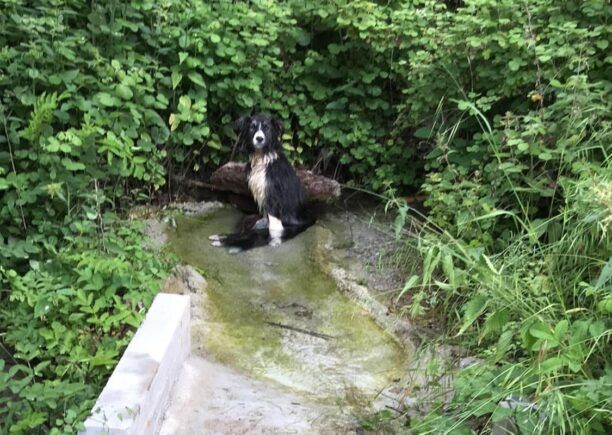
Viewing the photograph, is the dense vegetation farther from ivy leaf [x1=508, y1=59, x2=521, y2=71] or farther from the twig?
the twig

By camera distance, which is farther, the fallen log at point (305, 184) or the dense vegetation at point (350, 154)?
the fallen log at point (305, 184)

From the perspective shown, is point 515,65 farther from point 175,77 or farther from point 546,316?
point 175,77

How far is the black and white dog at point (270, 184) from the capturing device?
17.2 feet

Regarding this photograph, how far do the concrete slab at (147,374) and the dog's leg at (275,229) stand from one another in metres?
1.71

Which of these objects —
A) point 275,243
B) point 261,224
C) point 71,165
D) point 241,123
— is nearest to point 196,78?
point 241,123

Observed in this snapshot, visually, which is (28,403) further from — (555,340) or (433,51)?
(433,51)

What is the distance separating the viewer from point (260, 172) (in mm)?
5309

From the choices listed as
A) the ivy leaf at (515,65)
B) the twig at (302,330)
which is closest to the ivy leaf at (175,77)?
the twig at (302,330)

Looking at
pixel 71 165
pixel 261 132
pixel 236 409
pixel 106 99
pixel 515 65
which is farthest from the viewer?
pixel 261 132

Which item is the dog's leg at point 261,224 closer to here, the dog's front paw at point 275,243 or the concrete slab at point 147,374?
the dog's front paw at point 275,243

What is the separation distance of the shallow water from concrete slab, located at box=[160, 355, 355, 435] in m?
0.20

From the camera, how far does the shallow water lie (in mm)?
3559

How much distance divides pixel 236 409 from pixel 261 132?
104 inches

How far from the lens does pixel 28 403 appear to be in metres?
2.59
